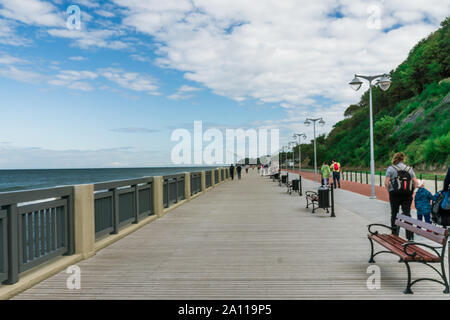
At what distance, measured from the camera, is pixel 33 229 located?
19.1 feet

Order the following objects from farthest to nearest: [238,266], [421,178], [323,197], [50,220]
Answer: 1. [421,178]
2. [323,197]
3. [238,266]
4. [50,220]

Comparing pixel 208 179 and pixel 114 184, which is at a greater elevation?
pixel 114 184

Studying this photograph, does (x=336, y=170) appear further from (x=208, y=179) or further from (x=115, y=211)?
(x=115, y=211)

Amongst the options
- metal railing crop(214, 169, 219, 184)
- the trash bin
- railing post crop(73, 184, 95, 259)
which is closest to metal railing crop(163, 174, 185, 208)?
the trash bin

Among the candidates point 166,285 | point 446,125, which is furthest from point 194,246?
point 446,125

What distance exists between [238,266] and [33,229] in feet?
10.3

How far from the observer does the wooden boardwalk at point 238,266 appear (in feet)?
16.3

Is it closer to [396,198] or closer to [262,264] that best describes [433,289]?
[262,264]

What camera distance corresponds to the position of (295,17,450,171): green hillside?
50812 millimetres

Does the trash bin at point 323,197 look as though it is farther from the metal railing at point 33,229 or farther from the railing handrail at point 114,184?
the metal railing at point 33,229

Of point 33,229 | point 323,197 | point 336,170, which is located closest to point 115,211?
point 33,229

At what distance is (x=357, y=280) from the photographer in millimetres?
5375

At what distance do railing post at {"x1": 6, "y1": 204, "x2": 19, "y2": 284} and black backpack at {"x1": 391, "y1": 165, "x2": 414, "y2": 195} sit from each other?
6706mm
